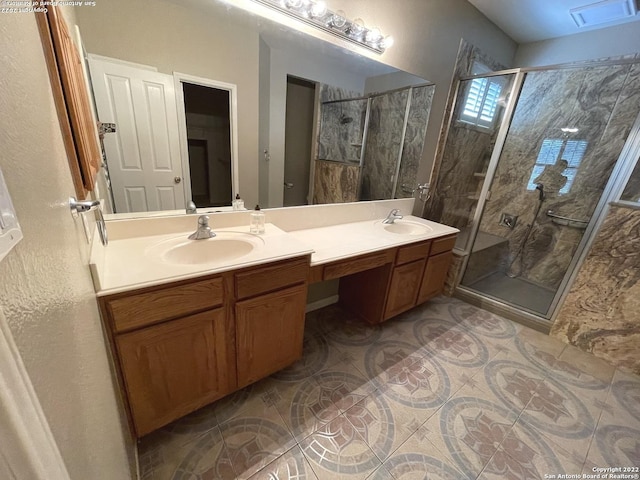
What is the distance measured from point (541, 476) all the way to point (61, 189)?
1956 mm

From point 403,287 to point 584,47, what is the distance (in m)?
2.59

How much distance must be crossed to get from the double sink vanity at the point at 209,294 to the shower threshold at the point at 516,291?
1233mm

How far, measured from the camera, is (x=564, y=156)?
2.28m

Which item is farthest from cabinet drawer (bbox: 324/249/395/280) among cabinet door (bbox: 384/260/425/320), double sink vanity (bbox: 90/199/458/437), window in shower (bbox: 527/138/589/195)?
window in shower (bbox: 527/138/589/195)

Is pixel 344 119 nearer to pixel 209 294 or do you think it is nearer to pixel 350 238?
pixel 350 238

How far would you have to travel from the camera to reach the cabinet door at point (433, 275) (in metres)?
1.94

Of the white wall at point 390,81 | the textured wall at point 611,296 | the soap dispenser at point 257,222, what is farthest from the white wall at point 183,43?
the textured wall at point 611,296

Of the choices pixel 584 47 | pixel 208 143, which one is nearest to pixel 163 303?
pixel 208 143

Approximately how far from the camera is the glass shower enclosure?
204 centimetres

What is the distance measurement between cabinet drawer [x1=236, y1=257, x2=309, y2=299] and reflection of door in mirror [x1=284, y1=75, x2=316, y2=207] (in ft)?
1.79

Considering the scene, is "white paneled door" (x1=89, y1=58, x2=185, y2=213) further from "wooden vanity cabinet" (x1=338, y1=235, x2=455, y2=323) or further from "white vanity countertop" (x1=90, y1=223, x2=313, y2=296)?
"wooden vanity cabinet" (x1=338, y1=235, x2=455, y2=323)

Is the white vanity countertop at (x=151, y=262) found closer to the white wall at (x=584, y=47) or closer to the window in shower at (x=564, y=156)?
the window in shower at (x=564, y=156)

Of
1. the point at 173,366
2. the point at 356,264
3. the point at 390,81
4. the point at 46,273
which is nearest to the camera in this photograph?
the point at 46,273

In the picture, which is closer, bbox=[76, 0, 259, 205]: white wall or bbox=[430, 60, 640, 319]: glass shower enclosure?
bbox=[76, 0, 259, 205]: white wall
